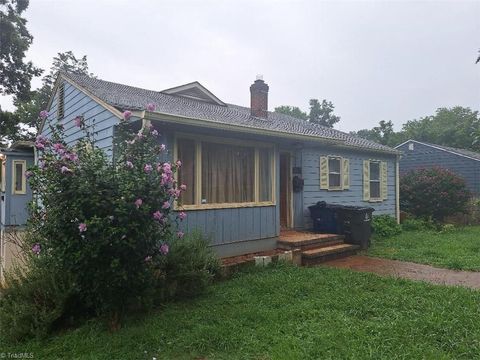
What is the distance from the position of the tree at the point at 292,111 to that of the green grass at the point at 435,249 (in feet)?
101

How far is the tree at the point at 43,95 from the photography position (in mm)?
21359

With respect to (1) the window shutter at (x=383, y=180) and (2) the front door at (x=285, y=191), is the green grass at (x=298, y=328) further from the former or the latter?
(1) the window shutter at (x=383, y=180)

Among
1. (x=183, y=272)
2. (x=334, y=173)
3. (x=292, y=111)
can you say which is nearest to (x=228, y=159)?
→ (x=183, y=272)

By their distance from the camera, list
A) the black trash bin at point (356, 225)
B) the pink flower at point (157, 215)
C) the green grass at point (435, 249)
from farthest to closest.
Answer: the black trash bin at point (356, 225), the green grass at point (435, 249), the pink flower at point (157, 215)

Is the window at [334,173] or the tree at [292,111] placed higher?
the tree at [292,111]

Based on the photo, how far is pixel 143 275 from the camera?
142 inches

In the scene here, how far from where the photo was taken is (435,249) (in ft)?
25.8

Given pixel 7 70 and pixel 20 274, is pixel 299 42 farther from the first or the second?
pixel 7 70

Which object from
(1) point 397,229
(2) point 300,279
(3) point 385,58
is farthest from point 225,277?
(3) point 385,58

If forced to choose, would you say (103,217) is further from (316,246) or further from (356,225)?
(356,225)

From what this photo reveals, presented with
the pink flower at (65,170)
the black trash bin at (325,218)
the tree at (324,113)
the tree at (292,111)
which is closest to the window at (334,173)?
the black trash bin at (325,218)

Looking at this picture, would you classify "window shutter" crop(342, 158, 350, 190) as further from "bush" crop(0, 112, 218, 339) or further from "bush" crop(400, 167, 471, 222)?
"bush" crop(0, 112, 218, 339)

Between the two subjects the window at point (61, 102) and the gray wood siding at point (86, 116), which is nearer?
the gray wood siding at point (86, 116)

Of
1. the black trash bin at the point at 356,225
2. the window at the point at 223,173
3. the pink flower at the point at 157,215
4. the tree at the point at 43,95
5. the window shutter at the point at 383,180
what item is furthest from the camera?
the tree at the point at 43,95
